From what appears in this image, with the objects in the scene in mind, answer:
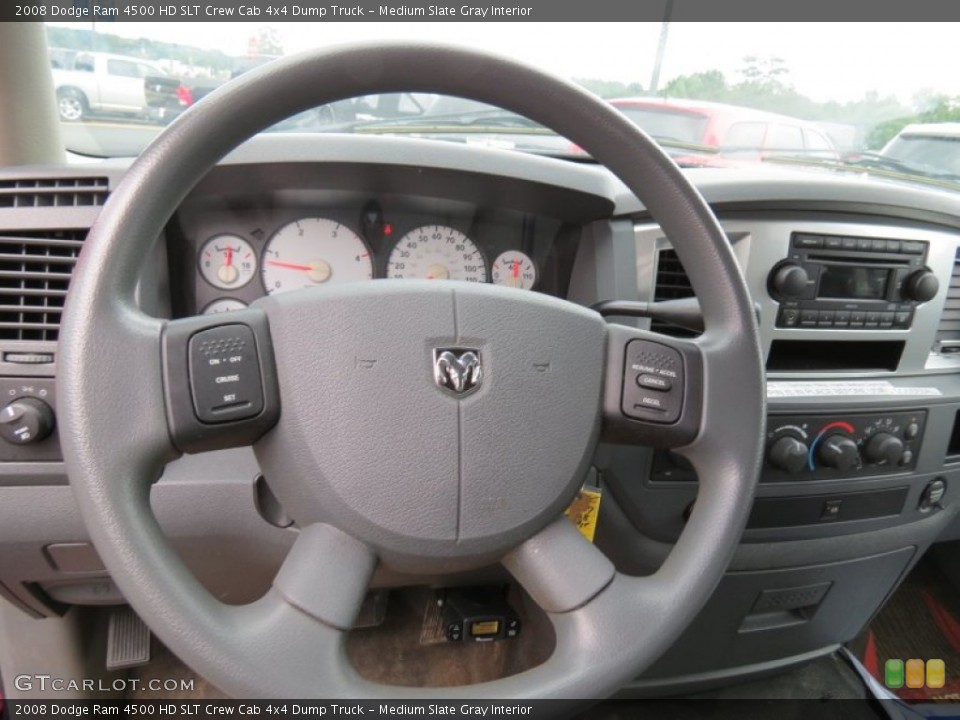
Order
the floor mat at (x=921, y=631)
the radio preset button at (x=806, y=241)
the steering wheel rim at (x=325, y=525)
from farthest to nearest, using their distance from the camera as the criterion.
→ the floor mat at (x=921, y=631), the radio preset button at (x=806, y=241), the steering wheel rim at (x=325, y=525)

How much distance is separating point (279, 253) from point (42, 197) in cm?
39

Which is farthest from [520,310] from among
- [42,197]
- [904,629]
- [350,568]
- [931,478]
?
Answer: [904,629]

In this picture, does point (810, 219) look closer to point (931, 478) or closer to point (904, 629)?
point (931, 478)

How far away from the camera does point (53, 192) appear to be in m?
1.00

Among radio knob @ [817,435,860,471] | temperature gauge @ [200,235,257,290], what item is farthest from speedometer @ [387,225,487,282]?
radio knob @ [817,435,860,471]

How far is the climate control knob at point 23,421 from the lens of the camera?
95 cm

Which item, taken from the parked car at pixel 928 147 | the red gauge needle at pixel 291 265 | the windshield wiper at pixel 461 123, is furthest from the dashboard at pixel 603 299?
the parked car at pixel 928 147

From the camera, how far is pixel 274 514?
1.06m

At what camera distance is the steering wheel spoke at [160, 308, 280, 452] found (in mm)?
680

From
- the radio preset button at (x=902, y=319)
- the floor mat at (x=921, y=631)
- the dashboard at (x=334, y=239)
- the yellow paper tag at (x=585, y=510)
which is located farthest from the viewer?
the floor mat at (x=921, y=631)

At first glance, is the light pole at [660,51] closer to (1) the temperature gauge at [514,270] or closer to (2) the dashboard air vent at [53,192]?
(1) the temperature gauge at [514,270]

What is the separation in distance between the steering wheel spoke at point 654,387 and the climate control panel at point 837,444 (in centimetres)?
58

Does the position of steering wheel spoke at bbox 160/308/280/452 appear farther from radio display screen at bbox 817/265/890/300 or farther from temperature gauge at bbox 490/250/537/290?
radio display screen at bbox 817/265/890/300

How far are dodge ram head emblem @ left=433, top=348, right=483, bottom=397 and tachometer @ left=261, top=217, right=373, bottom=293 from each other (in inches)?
22.4
